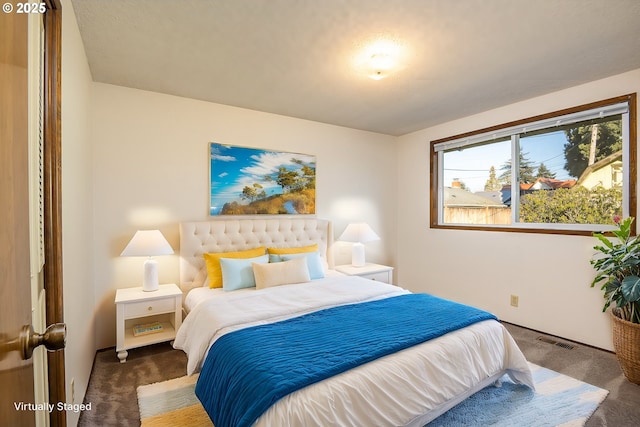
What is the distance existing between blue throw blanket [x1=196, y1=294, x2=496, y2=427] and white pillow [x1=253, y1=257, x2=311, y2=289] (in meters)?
0.80

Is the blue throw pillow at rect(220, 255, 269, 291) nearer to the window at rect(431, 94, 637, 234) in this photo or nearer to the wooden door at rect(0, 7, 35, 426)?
the wooden door at rect(0, 7, 35, 426)

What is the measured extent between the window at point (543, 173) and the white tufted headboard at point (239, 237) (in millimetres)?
1638

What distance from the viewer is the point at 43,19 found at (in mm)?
1278

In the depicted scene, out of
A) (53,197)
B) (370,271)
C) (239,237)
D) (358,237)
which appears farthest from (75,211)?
(370,271)

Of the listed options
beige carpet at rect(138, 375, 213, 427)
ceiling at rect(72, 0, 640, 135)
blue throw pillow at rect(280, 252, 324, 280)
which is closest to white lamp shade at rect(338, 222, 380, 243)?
blue throw pillow at rect(280, 252, 324, 280)

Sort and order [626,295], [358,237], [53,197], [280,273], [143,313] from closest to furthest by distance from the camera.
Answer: [53,197] → [626,295] → [143,313] → [280,273] → [358,237]

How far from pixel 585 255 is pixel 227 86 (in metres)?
3.75

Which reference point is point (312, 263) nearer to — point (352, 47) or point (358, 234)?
point (358, 234)

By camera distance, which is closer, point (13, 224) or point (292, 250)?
point (13, 224)

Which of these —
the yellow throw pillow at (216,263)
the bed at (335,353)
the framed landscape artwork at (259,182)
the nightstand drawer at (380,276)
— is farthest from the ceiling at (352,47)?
the nightstand drawer at (380,276)

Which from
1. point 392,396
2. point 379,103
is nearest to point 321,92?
point 379,103

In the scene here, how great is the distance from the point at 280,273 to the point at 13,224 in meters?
2.48

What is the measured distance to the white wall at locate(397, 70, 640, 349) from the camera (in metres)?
2.93

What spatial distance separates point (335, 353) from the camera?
5.41 ft
